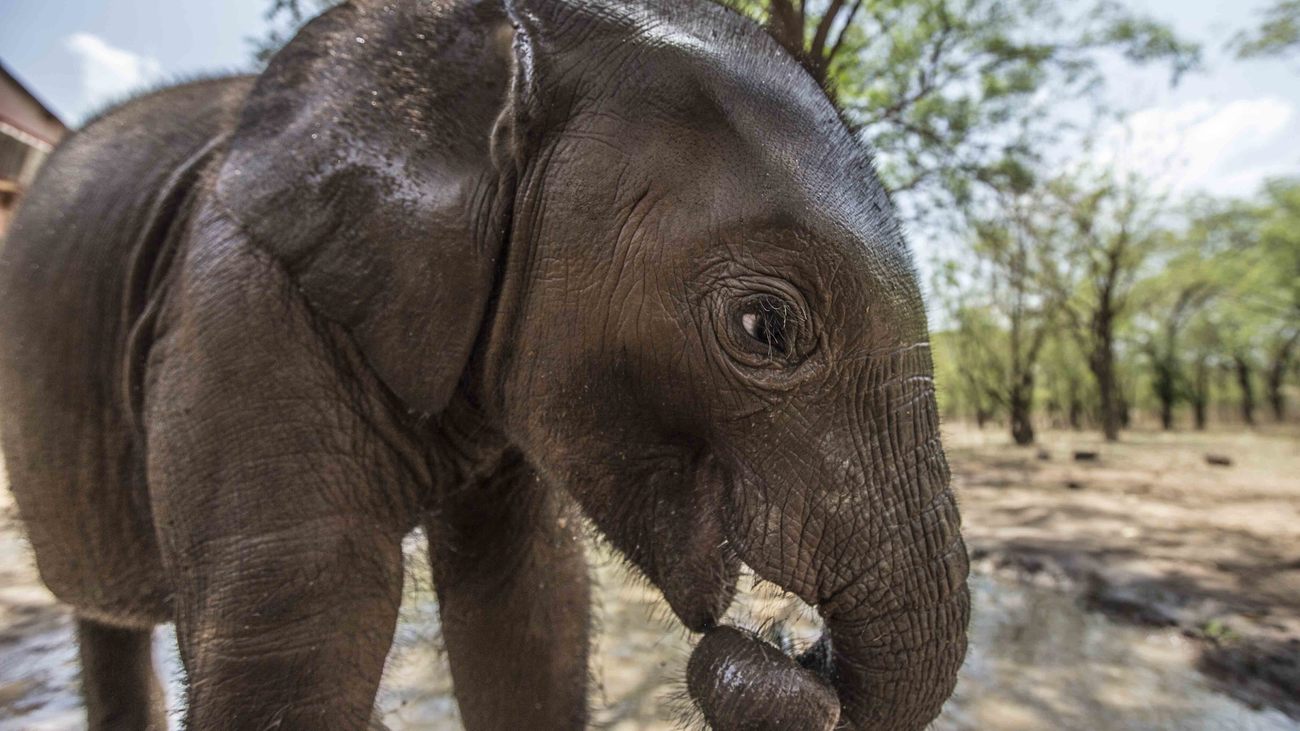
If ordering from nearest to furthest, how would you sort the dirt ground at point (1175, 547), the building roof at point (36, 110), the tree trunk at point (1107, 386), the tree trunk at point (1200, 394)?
the dirt ground at point (1175, 547) → the building roof at point (36, 110) → the tree trunk at point (1107, 386) → the tree trunk at point (1200, 394)

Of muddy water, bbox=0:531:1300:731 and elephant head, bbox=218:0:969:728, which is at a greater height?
elephant head, bbox=218:0:969:728

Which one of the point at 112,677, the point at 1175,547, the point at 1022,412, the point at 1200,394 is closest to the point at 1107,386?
the point at 1022,412

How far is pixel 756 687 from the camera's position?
1441 mm

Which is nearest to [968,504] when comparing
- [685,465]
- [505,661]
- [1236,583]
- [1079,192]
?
[1236,583]

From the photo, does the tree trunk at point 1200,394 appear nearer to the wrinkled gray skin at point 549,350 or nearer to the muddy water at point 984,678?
the muddy water at point 984,678

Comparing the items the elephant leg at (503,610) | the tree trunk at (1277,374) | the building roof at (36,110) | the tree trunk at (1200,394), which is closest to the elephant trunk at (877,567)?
the elephant leg at (503,610)

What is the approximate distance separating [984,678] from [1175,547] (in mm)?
4071

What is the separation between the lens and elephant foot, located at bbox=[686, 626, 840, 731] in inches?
55.6

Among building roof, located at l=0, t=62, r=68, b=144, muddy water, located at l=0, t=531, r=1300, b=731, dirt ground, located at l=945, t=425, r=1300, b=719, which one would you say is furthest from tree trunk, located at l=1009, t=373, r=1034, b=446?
building roof, located at l=0, t=62, r=68, b=144

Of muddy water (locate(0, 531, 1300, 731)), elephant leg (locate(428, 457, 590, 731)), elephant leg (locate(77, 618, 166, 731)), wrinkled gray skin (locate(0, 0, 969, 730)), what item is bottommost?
muddy water (locate(0, 531, 1300, 731))

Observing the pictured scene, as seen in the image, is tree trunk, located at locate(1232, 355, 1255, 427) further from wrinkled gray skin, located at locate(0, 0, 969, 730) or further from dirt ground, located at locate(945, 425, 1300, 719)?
wrinkled gray skin, located at locate(0, 0, 969, 730)

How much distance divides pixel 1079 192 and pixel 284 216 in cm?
2368

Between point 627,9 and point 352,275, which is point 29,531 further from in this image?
point 627,9

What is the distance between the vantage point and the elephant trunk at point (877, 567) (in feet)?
4.88
